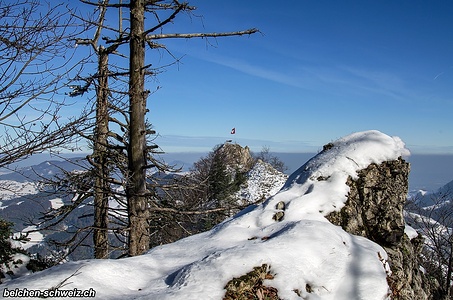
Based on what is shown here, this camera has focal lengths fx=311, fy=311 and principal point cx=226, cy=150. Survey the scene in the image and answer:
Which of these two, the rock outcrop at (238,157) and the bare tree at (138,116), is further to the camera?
the rock outcrop at (238,157)

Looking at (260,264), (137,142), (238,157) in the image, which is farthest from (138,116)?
(238,157)

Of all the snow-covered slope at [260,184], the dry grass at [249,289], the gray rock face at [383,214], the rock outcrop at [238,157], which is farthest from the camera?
the rock outcrop at [238,157]

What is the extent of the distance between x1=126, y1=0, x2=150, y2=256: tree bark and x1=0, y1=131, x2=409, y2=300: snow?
827mm

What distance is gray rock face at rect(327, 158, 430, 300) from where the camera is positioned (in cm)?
506

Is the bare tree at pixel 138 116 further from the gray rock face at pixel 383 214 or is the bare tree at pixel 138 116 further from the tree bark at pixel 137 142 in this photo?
the gray rock face at pixel 383 214

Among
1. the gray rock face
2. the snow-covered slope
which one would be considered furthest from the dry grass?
the snow-covered slope

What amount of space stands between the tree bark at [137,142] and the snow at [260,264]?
83cm

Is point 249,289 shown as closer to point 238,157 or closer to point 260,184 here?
point 260,184

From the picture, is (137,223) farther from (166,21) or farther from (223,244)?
(166,21)

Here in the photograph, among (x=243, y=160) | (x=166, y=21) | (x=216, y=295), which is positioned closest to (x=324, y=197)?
(x=216, y=295)

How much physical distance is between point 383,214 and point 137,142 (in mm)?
4464

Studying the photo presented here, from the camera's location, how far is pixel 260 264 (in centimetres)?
339

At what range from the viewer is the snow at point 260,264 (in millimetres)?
3080

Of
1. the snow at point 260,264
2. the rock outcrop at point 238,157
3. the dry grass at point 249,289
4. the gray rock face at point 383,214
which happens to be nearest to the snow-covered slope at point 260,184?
the rock outcrop at point 238,157
